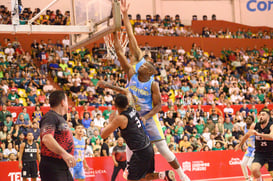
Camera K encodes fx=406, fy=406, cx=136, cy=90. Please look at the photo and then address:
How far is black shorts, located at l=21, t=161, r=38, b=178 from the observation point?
1166 centimetres

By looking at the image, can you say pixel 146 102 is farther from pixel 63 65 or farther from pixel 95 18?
pixel 63 65

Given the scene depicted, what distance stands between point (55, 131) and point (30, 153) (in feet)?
22.1

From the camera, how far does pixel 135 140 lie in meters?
6.67

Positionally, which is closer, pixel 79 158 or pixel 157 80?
pixel 79 158

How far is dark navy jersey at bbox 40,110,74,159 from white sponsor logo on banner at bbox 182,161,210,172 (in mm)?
9232

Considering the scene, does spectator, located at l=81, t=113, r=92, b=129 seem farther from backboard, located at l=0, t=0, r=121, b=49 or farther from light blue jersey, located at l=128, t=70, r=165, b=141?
light blue jersey, located at l=128, t=70, r=165, b=141

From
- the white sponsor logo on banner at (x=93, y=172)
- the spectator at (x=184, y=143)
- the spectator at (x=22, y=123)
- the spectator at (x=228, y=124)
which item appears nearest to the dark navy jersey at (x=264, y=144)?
the white sponsor logo on banner at (x=93, y=172)

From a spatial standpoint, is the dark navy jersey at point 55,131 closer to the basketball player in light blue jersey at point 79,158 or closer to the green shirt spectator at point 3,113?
the basketball player in light blue jersey at point 79,158

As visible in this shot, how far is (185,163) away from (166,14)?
60.4ft

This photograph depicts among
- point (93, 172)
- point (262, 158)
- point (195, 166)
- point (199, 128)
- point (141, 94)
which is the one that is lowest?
point (195, 166)

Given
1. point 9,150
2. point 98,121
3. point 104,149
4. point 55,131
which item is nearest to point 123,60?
point 55,131

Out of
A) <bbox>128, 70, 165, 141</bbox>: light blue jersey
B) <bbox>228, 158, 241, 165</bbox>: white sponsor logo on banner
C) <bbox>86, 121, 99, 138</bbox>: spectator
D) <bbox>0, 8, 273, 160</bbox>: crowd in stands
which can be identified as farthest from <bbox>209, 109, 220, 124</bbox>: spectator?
<bbox>128, 70, 165, 141</bbox>: light blue jersey

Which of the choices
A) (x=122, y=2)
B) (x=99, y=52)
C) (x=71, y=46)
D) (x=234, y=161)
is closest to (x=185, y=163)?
(x=234, y=161)

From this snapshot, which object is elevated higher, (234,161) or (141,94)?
(141,94)
